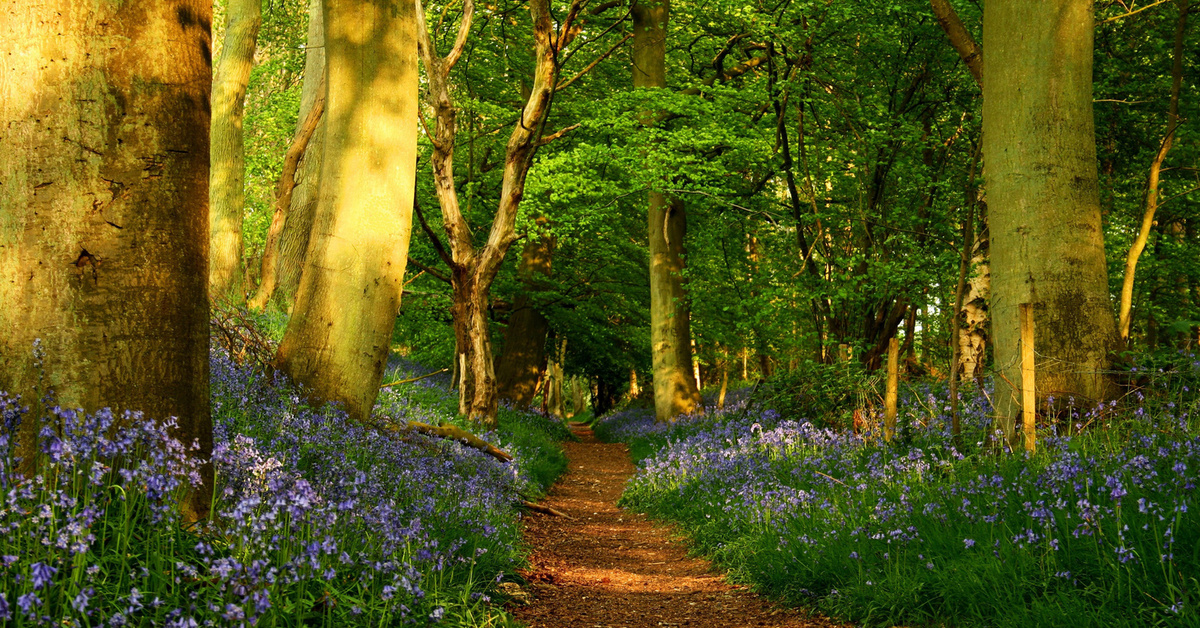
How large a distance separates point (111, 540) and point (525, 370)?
2015 centimetres

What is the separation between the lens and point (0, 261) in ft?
10.7

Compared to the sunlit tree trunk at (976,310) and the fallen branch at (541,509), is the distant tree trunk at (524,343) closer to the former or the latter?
the sunlit tree trunk at (976,310)

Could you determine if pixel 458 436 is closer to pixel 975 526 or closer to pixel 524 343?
pixel 975 526

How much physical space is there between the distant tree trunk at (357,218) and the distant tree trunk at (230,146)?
652 cm

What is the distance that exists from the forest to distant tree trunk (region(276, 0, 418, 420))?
0.03 m

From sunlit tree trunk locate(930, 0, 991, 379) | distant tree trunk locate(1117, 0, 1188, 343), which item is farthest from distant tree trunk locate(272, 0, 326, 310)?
distant tree trunk locate(1117, 0, 1188, 343)

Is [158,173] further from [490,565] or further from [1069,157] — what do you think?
[1069,157]

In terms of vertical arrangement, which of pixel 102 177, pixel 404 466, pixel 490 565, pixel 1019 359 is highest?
pixel 102 177

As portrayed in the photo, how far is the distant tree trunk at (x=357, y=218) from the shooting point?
7035mm

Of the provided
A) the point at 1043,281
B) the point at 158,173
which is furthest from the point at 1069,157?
the point at 158,173

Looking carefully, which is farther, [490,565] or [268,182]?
[268,182]

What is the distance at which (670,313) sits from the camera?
60.2 feet

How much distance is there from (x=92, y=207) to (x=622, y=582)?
440 cm

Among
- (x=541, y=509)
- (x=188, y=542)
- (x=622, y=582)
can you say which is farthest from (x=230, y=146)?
(x=188, y=542)
